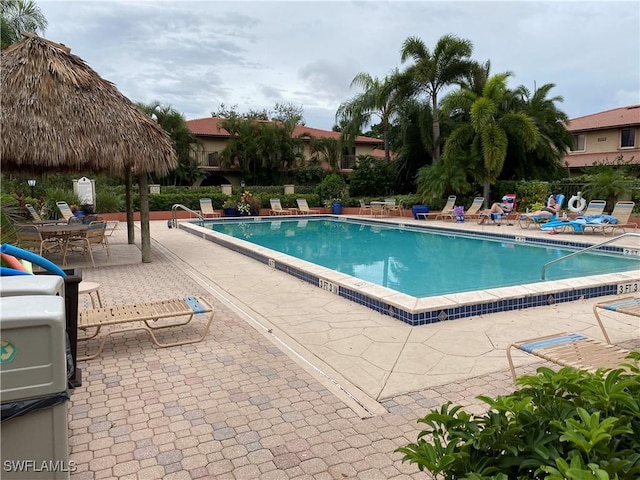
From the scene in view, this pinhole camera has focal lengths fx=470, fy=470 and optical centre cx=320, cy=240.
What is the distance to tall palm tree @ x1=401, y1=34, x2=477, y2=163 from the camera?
21781 millimetres

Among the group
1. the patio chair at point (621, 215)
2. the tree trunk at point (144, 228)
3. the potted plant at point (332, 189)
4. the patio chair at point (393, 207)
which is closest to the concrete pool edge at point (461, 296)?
the tree trunk at point (144, 228)

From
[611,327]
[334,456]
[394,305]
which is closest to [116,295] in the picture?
[394,305]

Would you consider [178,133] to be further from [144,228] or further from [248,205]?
[144,228]

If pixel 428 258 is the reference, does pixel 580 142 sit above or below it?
above

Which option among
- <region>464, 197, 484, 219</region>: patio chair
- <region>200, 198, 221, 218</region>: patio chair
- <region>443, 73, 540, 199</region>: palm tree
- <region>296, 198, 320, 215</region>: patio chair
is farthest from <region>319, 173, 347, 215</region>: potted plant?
<region>464, 197, 484, 219</region>: patio chair

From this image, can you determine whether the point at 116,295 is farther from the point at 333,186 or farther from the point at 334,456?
the point at 333,186

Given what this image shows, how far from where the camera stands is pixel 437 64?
2205cm

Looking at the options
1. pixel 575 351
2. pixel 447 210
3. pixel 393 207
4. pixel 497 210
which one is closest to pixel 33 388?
pixel 575 351

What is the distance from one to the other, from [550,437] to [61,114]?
31.8 feet

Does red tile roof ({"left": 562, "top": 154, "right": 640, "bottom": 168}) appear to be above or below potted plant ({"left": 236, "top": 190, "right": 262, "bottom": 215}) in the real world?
above

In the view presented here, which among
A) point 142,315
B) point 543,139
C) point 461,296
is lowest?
point 461,296

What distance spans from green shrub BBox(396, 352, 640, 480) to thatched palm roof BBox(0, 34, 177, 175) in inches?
360

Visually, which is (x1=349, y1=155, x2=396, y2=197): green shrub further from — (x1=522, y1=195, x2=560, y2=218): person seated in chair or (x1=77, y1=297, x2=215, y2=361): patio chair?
(x1=77, y1=297, x2=215, y2=361): patio chair

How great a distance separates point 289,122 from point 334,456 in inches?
1138
